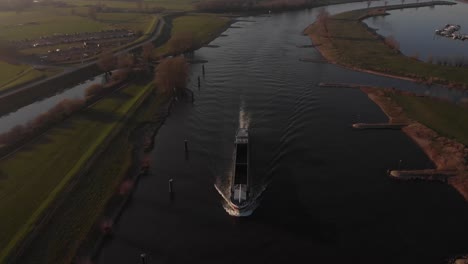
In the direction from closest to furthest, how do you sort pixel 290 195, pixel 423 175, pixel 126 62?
pixel 290 195
pixel 423 175
pixel 126 62

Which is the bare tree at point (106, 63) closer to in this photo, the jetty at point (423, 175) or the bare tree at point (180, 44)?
the bare tree at point (180, 44)

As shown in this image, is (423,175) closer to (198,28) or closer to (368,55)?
(368,55)

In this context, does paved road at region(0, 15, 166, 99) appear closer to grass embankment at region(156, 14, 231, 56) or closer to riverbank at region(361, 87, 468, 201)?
grass embankment at region(156, 14, 231, 56)

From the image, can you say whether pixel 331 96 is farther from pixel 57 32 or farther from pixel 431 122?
pixel 57 32

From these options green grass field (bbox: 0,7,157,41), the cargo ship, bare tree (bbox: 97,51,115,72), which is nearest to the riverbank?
the cargo ship

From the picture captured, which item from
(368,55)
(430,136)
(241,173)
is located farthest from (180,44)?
(430,136)

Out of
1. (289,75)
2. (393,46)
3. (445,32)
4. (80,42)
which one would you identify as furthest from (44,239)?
(445,32)

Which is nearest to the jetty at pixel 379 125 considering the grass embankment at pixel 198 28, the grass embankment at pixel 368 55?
the grass embankment at pixel 368 55
